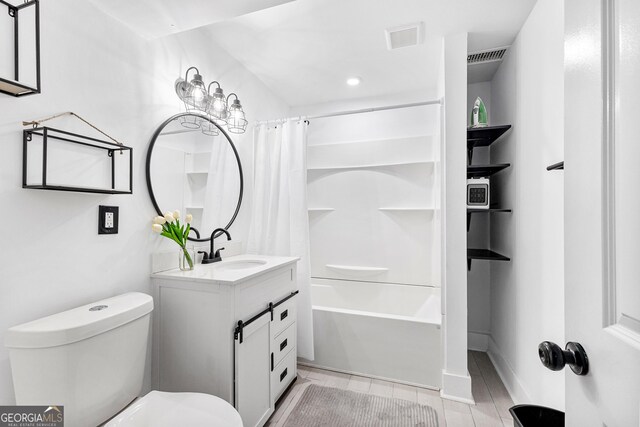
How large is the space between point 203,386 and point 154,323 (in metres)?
0.42

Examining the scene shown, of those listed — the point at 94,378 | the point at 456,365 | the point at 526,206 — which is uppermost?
the point at 526,206

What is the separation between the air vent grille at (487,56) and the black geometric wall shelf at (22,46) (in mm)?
2629

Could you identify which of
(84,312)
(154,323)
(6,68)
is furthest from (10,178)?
(154,323)

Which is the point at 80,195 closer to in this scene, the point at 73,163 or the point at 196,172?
the point at 73,163

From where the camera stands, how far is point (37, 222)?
1084mm

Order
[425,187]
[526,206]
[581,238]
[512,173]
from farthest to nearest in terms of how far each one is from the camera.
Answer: [425,187], [512,173], [526,206], [581,238]

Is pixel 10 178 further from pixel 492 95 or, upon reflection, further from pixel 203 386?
pixel 492 95

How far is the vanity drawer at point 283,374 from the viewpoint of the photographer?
1.78 metres

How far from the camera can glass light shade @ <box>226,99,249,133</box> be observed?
6.77 ft

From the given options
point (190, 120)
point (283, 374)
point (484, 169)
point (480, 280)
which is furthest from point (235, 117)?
point (480, 280)

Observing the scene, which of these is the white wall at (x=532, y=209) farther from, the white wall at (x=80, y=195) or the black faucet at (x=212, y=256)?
the white wall at (x=80, y=195)

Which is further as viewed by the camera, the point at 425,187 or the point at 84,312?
the point at 425,187

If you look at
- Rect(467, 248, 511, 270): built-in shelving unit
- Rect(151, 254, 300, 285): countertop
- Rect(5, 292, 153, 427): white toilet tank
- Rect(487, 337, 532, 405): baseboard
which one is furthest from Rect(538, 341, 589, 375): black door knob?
Rect(467, 248, 511, 270): built-in shelving unit

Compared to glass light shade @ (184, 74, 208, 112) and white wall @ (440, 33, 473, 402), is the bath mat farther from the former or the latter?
glass light shade @ (184, 74, 208, 112)
